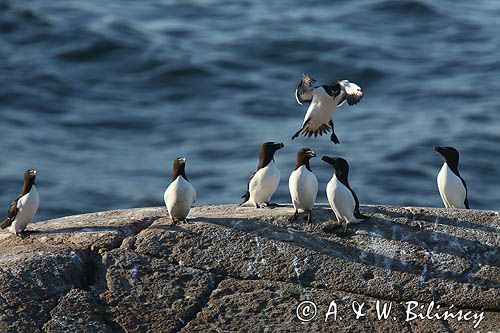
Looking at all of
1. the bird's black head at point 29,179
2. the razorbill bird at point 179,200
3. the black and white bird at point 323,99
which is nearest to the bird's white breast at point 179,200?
the razorbill bird at point 179,200

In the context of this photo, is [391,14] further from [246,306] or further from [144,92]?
[246,306]

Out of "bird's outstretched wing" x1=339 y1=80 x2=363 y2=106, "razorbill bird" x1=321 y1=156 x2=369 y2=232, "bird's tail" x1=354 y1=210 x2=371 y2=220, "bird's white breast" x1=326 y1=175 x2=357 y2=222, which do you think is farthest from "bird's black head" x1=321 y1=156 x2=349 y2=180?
"bird's outstretched wing" x1=339 y1=80 x2=363 y2=106

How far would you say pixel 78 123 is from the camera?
1252 inches

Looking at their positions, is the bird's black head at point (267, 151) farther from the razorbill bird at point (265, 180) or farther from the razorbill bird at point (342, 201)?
the razorbill bird at point (342, 201)

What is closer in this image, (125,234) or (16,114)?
(125,234)

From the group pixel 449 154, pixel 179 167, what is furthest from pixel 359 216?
pixel 179 167

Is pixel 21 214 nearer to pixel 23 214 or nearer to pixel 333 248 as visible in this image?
pixel 23 214

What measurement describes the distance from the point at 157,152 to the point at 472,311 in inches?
737

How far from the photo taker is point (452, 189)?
1337 centimetres

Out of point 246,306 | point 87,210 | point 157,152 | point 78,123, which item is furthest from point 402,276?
point 78,123

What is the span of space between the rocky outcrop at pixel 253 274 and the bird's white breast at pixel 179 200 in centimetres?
13

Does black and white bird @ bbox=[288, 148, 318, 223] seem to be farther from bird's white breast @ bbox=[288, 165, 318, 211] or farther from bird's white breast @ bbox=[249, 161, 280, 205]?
bird's white breast @ bbox=[249, 161, 280, 205]

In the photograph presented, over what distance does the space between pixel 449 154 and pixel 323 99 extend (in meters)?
1.71

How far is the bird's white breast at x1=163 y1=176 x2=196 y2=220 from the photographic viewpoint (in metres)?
12.2
